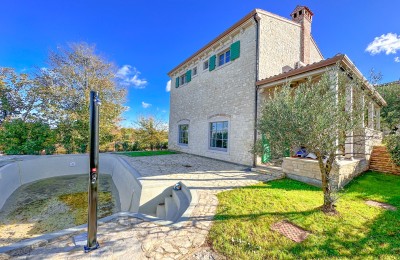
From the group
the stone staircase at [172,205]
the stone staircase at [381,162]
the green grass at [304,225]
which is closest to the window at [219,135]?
the green grass at [304,225]

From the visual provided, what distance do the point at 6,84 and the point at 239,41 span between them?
772 inches

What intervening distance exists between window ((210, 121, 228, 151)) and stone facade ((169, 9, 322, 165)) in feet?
0.88

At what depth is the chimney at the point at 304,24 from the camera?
10.4 metres

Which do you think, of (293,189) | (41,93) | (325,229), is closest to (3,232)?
(325,229)

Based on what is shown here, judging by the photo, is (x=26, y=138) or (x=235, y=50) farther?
(x=26, y=138)

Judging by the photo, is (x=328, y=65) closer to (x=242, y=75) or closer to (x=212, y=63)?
(x=242, y=75)

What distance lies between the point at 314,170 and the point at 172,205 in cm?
492

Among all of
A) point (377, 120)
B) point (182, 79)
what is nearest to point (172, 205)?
point (182, 79)

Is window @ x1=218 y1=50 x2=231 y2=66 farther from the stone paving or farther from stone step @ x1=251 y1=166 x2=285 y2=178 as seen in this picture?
the stone paving

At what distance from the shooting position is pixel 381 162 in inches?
304

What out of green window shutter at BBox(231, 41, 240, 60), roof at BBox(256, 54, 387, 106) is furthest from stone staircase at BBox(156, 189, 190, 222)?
green window shutter at BBox(231, 41, 240, 60)

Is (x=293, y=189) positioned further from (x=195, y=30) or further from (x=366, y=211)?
(x=195, y=30)

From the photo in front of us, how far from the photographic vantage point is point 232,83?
9.70m

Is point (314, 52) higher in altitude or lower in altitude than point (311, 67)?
higher
